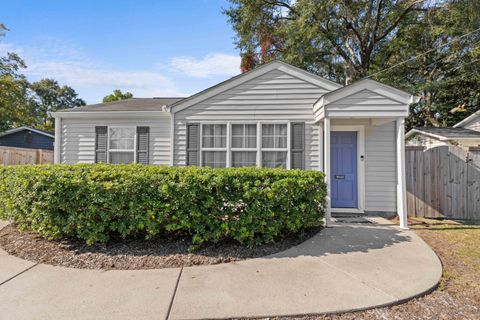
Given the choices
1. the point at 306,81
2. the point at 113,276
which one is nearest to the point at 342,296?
the point at 113,276

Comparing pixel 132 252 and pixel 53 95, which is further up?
pixel 53 95

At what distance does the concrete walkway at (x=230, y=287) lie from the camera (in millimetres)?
2498

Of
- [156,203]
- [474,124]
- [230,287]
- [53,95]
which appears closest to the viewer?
[230,287]

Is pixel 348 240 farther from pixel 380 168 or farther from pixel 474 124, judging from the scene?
pixel 474 124

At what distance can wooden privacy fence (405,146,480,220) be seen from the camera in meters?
6.28

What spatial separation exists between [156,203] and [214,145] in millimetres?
3175

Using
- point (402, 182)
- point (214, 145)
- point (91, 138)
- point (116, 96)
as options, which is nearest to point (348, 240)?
point (402, 182)

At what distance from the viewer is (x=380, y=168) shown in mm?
6531

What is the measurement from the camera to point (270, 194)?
3.99 meters

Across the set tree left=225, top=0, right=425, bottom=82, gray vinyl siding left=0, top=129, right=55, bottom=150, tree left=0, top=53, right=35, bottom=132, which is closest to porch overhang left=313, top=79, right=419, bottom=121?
tree left=225, top=0, right=425, bottom=82

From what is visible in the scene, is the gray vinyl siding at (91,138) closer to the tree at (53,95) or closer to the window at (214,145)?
the window at (214,145)

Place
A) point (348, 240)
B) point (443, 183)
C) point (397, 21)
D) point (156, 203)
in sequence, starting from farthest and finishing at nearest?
point (397, 21), point (443, 183), point (348, 240), point (156, 203)

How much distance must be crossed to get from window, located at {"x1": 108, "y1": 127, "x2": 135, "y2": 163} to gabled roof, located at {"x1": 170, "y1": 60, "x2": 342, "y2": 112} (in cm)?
167

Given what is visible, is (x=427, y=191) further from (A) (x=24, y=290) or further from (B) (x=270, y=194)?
(A) (x=24, y=290)
